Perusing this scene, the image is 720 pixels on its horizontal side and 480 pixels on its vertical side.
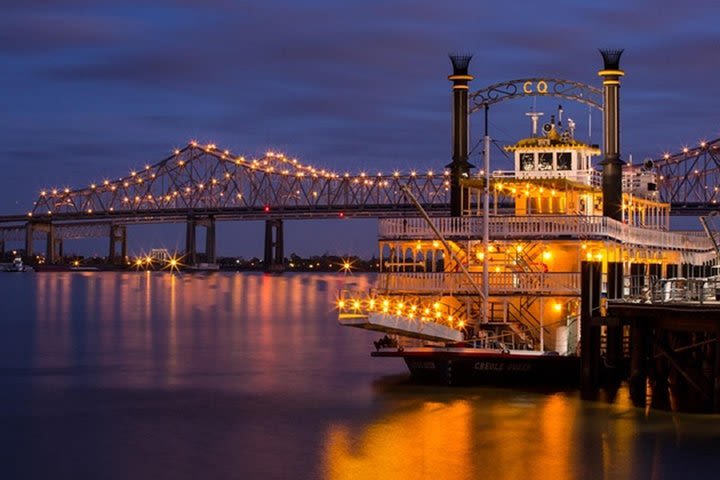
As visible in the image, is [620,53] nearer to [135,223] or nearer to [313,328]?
[313,328]

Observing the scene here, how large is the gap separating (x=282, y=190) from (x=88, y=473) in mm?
143655

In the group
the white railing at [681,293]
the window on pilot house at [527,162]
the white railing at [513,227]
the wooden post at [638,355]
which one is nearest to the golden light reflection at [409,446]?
the wooden post at [638,355]

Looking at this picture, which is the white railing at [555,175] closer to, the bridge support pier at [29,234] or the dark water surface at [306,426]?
the dark water surface at [306,426]

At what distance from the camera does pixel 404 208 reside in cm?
13675

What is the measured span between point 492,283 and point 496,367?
1975 mm

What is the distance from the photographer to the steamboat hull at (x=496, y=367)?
29406 mm

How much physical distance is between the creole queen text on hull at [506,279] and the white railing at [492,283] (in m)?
0.02

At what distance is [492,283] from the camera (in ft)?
99.7

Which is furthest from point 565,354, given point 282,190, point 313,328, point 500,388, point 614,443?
point 282,190

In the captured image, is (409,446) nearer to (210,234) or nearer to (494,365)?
(494,365)

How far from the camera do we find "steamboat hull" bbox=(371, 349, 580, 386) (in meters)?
29.4

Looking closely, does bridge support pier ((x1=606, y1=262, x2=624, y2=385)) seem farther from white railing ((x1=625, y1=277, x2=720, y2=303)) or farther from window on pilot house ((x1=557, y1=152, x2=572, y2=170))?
window on pilot house ((x1=557, y1=152, x2=572, y2=170))

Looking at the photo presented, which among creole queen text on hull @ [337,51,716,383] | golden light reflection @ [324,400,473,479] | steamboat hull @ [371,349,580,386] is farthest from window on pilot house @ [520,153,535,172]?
golden light reflection @ [324,400,473,479]

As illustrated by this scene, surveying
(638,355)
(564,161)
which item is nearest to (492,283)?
(638,355)
